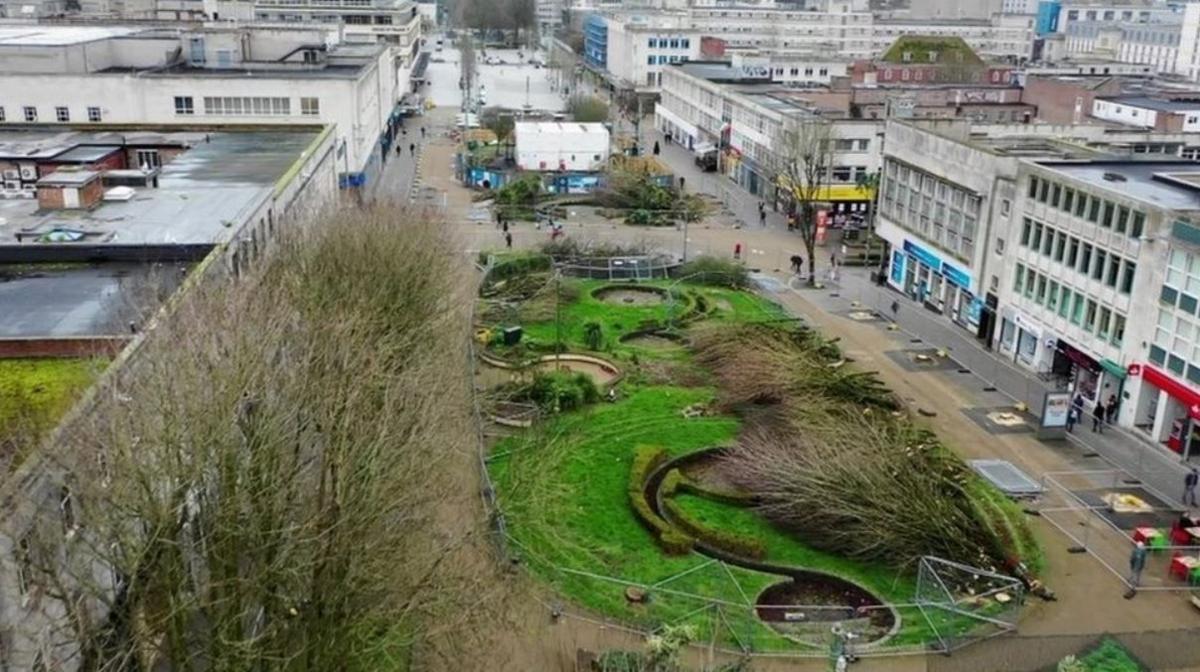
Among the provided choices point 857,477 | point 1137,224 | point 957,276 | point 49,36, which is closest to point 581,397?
point 857,477

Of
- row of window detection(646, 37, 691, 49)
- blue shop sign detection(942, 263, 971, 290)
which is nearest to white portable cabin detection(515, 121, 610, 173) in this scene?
blue shop sign detection(942, 263, 971, 290)

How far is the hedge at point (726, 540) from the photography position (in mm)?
28000

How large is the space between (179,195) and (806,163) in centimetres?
3661

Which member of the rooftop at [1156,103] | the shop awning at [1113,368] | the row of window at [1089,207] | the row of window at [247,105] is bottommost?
the shop awning at [1113,368]

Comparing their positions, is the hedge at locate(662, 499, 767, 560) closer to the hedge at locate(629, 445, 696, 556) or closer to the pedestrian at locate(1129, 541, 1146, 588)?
the hedge at locate(629, 445, 696, 556)

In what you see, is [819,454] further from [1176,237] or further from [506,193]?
[506,193]

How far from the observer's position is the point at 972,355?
45250 mm

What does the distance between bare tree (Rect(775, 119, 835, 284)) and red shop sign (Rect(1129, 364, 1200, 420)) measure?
81.5ft

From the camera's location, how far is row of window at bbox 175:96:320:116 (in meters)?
64.4

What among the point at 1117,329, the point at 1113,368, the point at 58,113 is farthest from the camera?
the point at 58,113

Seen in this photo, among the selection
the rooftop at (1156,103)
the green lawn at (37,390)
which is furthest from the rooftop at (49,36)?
the rooftop at (1156,103)

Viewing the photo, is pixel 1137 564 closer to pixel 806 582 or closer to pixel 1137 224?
pixel 806 582

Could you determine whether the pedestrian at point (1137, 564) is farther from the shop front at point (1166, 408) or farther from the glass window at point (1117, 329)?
the glass window at point (1117, 329)

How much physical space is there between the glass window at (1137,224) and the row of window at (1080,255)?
0.96 metres
